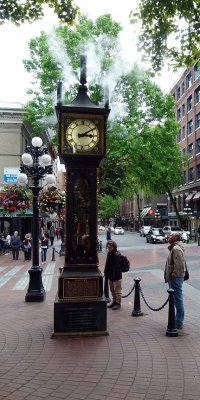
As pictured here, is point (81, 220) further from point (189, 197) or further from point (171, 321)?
point (189, 197)

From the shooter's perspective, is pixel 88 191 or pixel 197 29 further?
pixel 88 191

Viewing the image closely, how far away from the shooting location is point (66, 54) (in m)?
27.3

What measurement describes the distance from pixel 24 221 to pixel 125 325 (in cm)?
2735

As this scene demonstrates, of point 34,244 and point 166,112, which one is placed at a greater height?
point 166,112

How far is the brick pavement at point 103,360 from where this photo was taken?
195 inches

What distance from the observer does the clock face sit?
7.73m

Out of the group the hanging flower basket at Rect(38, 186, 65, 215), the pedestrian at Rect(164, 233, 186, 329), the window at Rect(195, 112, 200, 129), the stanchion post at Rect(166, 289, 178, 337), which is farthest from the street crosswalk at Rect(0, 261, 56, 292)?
the window at Rect(195, 112, 200, 129)

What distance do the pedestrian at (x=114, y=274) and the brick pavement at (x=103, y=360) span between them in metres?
0.26

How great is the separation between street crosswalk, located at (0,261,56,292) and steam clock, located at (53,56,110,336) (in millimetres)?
5407

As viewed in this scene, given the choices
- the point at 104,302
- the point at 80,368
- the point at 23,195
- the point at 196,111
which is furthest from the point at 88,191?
the point at 196,111

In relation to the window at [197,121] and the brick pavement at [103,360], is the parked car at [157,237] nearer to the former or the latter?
the window at [197,121]

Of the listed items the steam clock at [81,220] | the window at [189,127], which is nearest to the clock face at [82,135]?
the steam clock at [81,220]

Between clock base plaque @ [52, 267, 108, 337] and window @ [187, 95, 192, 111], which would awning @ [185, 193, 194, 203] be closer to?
window @ [187, 95, 192, 111]

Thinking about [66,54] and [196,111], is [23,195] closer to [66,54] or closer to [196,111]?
[66,54]
